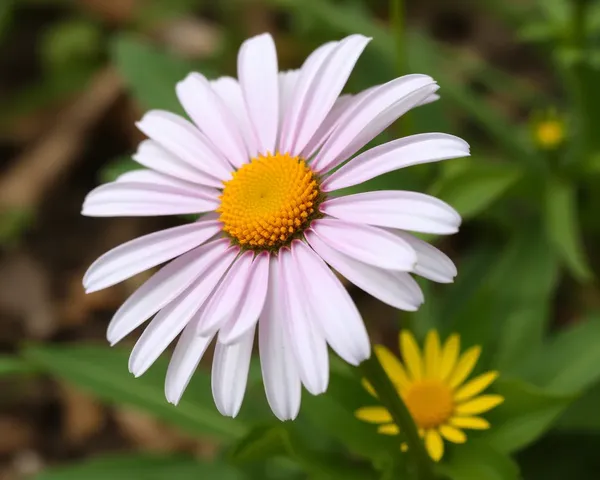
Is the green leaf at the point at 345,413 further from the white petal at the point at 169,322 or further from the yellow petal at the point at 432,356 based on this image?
the white petal at the point at 169,322

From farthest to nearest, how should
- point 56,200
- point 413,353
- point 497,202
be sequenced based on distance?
point 56,200
point 497,202
point 413,353

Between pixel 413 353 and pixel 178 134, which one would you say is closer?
pixel 178 134

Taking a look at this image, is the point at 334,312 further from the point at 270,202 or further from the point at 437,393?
the point at 437,393

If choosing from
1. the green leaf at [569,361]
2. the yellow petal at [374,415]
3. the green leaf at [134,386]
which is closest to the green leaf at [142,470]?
the green leaf at [134,386]

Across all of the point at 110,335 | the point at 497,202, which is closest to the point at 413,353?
the point at 110,335

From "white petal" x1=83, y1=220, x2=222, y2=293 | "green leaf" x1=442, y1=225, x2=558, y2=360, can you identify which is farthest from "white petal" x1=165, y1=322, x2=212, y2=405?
"green leaf" x1=442, y1=225, x2=558, y2=360

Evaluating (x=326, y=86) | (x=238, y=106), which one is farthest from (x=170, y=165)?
(x=326, y=86)

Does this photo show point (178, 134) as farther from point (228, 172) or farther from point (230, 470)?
point (230, 470)
